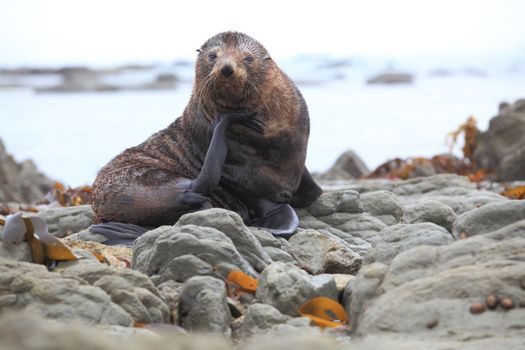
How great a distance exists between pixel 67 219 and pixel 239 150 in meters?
1.69

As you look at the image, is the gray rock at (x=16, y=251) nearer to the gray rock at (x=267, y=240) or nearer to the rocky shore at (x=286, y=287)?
the rocky shore at (x=286, y=287)

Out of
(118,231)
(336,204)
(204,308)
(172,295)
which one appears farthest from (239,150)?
(204,308)

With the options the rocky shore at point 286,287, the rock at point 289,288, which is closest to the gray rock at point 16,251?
the rocky shore at point 286,287

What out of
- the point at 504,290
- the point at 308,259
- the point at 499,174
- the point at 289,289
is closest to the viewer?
the point at 504,290

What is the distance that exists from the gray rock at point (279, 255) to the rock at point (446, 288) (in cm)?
148

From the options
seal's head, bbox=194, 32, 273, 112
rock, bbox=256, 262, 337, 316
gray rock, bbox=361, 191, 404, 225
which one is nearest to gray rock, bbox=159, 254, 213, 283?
rock, bbox=256, 262, 337, 316

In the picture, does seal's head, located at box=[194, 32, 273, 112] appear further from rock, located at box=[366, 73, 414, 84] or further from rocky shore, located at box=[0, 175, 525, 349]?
rock, located at box=[366, 73, 414, 84]

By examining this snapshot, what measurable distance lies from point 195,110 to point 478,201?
8.66 feet

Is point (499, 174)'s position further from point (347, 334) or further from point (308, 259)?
point (347, 334)

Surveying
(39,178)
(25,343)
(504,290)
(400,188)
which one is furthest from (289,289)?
(39,178)

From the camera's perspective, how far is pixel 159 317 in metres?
4.97

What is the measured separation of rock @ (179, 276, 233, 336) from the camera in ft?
16.5

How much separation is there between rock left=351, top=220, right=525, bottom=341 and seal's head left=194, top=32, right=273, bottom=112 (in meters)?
2.98

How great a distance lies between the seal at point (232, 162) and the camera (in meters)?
7.86
